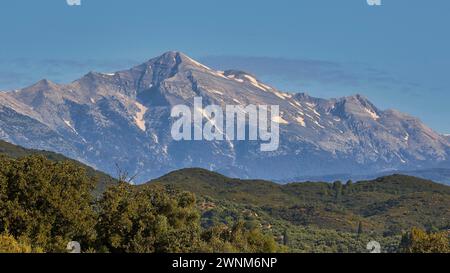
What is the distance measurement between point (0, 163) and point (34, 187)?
6.28 meters

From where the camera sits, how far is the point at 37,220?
221ft

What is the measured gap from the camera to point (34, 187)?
69.6 metres

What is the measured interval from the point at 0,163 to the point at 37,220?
363 inches
